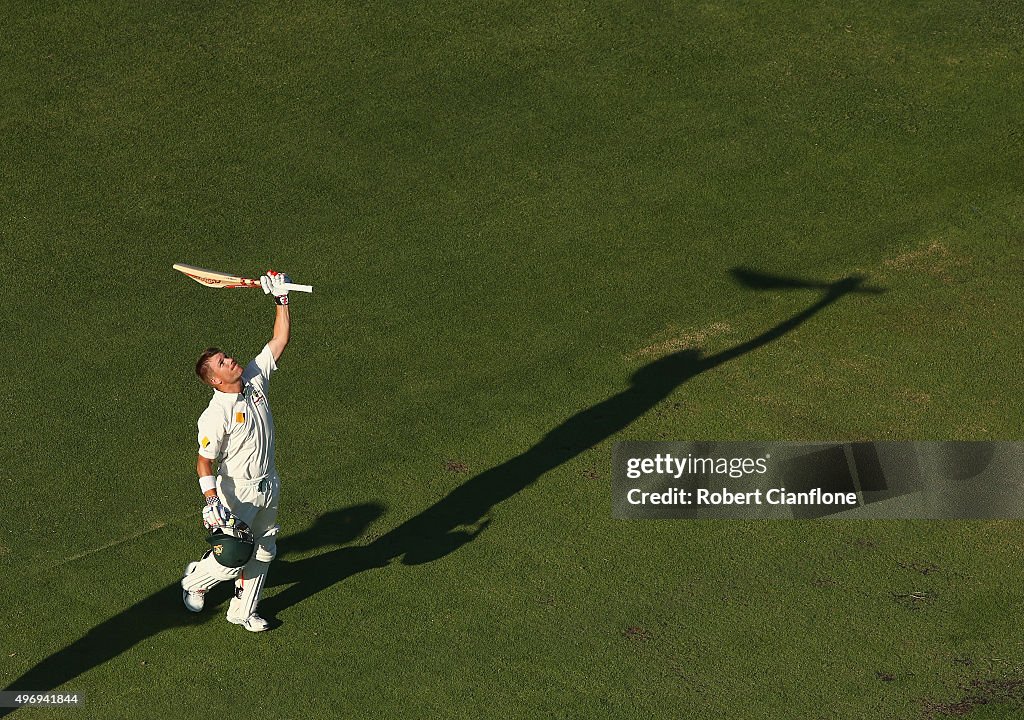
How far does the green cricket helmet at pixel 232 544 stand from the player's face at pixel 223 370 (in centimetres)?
105

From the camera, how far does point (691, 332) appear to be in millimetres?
14789

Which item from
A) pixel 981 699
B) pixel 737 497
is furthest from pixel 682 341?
pixel 981 699

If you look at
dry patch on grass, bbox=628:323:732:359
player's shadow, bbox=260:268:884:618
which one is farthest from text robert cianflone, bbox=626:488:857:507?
dry patch on grass, bbox=628:323:732:359

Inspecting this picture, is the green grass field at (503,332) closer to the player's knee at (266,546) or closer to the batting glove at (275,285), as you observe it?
the player's knee at (266,546)

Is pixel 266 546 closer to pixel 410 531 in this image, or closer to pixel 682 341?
pixel 410 531

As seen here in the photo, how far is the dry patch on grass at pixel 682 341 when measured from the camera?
14.5 m

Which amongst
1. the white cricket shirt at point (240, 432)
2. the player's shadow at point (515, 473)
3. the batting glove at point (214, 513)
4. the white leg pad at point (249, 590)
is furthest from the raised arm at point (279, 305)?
the player's shadow at point (515, 473)

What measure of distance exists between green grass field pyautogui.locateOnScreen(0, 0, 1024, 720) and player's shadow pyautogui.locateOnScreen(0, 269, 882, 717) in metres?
0.04

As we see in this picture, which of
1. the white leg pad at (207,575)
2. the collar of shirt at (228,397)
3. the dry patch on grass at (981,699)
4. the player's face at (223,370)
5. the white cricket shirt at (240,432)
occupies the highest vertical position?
the player's face at (223,370)

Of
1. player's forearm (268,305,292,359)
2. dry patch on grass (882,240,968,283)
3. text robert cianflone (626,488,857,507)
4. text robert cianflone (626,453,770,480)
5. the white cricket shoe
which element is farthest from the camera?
dry patch on grass (882,240,968,283)

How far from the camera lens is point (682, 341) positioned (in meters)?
14.7

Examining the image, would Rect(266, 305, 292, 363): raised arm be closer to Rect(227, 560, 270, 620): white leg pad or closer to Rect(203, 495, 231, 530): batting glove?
Rect(203, 495, 231, 530): batting glove

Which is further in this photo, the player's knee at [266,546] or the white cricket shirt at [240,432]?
the player's knee at [266,546]

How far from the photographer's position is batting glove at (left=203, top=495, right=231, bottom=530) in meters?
10.6
